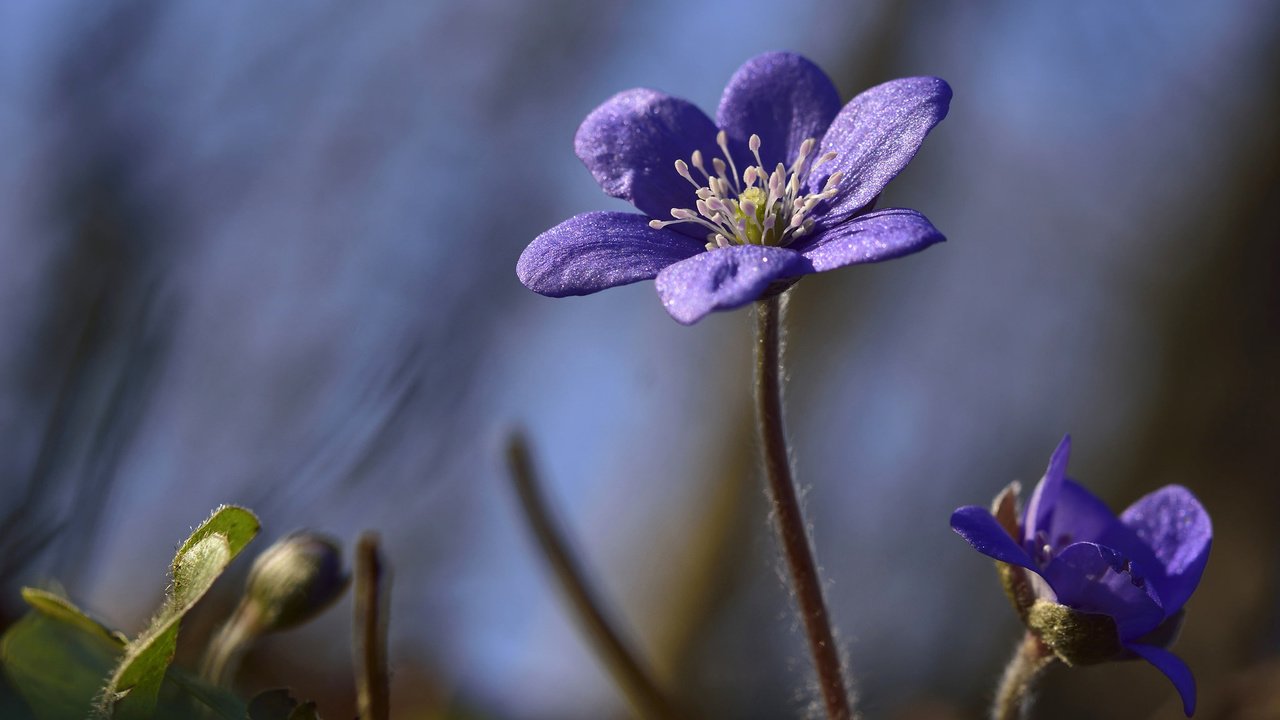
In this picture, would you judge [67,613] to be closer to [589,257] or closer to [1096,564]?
[589,257]

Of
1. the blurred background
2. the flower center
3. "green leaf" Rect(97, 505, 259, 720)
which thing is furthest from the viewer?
the blurred background

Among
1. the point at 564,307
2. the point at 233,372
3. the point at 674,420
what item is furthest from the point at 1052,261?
the point at 233,372

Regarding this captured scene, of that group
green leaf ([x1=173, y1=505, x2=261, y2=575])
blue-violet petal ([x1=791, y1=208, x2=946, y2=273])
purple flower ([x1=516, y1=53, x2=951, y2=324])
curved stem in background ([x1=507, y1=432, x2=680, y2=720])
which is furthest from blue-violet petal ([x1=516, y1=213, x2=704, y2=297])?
curved stem in background ([x1=507, y1=432, x2=680, y2=720])

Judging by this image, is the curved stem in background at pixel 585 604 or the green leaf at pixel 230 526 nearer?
the green leaf at pixel 230 526

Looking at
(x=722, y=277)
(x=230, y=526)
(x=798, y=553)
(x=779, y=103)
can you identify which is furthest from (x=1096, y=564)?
(x=230, y=526)

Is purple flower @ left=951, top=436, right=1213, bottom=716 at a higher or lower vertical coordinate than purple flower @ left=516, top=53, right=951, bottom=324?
lower

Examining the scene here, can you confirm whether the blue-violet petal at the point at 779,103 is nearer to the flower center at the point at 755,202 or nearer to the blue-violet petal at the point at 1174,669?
the flower center at the point at 755,202

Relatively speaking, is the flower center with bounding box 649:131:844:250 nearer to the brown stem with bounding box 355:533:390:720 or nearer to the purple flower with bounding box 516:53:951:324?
the purple flower with bounding box 516:53:951:324

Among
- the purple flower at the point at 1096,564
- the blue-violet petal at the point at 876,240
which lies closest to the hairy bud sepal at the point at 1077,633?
the purple flower at the point at 1096,564
